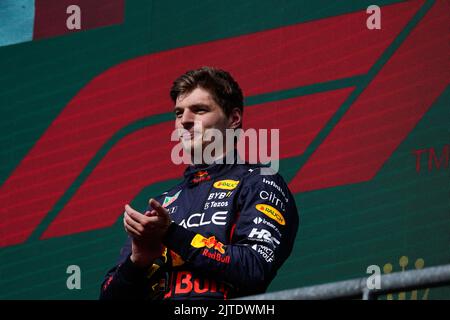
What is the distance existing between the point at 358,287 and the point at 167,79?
10.1 ft

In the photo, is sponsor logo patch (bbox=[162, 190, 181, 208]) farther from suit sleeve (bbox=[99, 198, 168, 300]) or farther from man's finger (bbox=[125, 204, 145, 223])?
man's finger (bbox=[125, 204, 145, 223])

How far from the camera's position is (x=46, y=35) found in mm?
4805

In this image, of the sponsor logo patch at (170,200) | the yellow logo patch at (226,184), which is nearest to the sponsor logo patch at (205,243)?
the yellow logo patch at (226,184)

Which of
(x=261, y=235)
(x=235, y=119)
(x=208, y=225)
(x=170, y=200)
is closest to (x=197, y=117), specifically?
(x=235, y=119)

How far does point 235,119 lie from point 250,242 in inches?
22.9

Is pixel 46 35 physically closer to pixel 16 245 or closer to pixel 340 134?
pixel 16 245

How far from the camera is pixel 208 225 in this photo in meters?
2.41

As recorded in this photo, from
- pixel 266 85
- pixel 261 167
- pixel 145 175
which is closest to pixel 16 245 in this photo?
pixel 145 175

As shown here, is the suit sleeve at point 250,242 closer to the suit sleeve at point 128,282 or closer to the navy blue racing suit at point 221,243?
the navy blue racing suit at point 221,243

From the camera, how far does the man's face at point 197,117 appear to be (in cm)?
260

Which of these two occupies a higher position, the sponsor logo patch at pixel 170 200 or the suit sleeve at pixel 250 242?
the sponsor logo patch at pixel 170 200

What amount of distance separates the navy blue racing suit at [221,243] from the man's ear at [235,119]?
165 millimetres

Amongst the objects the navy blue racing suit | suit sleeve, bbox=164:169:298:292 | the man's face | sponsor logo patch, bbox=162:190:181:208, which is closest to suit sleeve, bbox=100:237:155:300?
the navy blue racing suit

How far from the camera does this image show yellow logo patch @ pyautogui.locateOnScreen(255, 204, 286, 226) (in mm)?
2367
